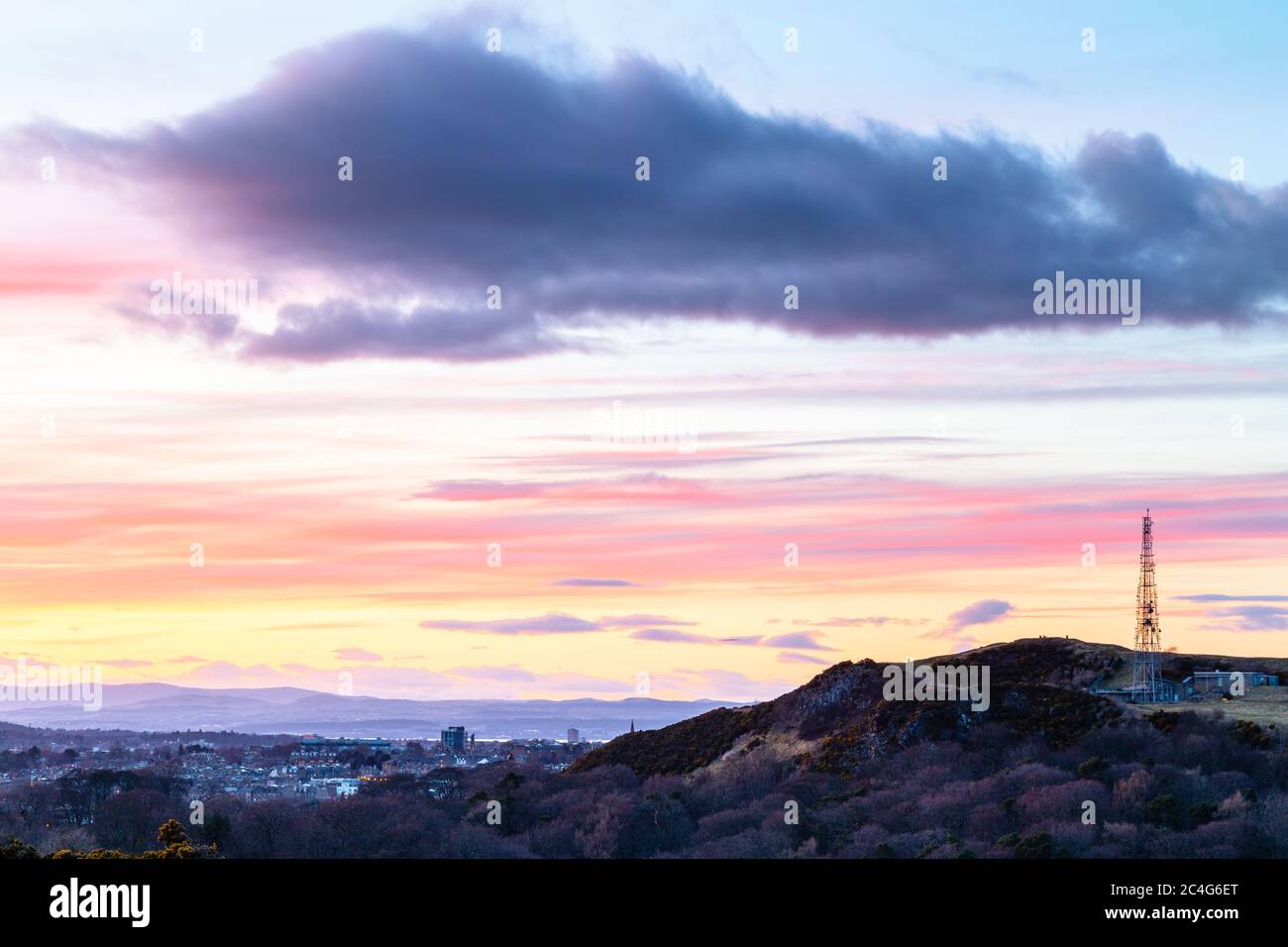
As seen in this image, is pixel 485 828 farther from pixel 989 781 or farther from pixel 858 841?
pixel 989 781

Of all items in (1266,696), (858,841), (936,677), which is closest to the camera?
(858,841)

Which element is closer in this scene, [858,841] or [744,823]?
[858,841]

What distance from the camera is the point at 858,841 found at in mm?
108312
